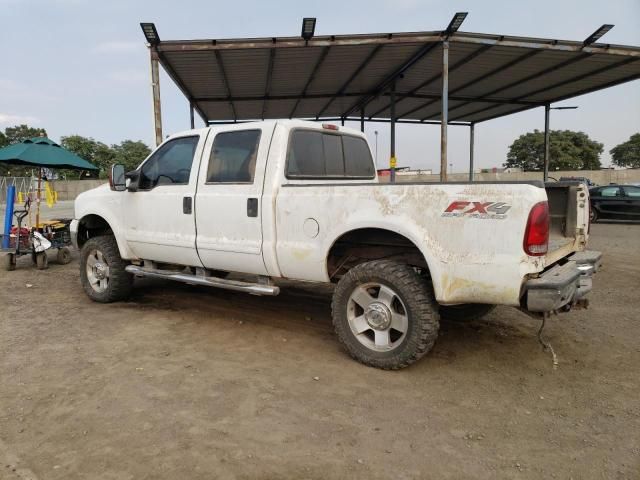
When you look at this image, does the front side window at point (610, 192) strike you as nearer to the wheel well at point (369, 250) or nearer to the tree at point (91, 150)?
the wheel well at point (369, 250)

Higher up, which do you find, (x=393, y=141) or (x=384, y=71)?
(x=384, y=71)

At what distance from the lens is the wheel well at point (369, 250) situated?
378 centimetres

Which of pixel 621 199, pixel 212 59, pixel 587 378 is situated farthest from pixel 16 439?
pixel 621 199

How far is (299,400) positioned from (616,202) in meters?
16.2

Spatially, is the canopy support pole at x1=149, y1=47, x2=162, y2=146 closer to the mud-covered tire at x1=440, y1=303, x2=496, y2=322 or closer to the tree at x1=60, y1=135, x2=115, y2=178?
the mud-covered tire at x1=440, y1=303, x2=496, y2=322

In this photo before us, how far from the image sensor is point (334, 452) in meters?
2.55

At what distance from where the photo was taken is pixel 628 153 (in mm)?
73562

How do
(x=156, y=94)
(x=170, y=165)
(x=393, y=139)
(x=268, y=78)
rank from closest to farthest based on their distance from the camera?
1. (x=170, y=165)
2. (x=156, y=94)
3. (x=268, y=78)
4. (x=393, y=139)

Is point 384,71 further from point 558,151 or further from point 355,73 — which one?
point 558,151

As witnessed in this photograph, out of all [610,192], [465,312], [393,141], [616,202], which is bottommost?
[465,312]

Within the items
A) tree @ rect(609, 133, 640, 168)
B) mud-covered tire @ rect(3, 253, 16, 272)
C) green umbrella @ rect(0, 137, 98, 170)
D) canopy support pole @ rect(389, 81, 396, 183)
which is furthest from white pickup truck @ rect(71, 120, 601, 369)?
tree @ rect(609, 133, 640, 168)

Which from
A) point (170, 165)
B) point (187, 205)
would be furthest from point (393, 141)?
point (187, 205)

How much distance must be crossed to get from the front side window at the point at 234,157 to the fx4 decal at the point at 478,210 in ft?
6.27

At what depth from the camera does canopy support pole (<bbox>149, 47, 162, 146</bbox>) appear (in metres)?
9.30
